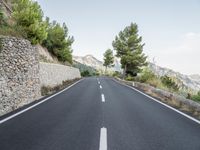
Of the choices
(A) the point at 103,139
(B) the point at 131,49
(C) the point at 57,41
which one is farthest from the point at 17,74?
A: (B) the point at 131,49

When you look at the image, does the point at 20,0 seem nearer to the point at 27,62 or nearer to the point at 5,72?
the point at 27,62

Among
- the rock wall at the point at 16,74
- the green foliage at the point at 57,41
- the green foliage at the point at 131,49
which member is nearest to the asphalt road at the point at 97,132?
the rock wall at the point at 16,74

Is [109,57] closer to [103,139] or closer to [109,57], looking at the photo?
[109,57]

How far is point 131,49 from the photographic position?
2255 inches

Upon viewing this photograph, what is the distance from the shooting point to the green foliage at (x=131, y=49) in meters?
56.1

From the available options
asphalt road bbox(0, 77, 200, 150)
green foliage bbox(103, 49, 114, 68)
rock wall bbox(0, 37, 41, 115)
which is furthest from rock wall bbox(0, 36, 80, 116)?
green foliage bbox(103, 49, 114, 68)

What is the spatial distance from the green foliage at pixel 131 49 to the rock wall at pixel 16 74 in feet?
144

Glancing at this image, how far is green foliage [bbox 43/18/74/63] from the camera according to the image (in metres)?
46.5

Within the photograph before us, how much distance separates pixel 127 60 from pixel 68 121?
49324mm

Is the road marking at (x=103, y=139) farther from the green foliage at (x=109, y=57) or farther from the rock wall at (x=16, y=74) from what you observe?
the green foliage at (x=109, y=57)

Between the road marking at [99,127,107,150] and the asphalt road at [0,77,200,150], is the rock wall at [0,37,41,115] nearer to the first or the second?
the asphalt road at [0,77,200,150]

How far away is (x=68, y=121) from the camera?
766 centimetres

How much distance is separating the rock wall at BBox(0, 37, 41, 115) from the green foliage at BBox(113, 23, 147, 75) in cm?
4383

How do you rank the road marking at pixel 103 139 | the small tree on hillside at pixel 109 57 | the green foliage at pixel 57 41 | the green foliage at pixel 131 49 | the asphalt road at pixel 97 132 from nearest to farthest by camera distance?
1. the road marking at pixel 103 139
2. the asphalt road at pixel 97 132
3. the green foliage at pixel 57 41
4. the green foliage at pixel 131 49
5. the small tree on hillside at pixel 109 57
